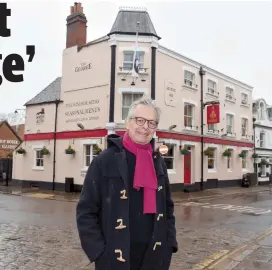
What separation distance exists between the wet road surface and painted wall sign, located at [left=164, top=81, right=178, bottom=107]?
356 inches

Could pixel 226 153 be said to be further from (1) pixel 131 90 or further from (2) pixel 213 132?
(1) pixel 131 90

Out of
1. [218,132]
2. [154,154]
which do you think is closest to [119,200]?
[154,154]

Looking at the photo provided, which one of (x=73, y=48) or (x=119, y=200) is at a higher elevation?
(x=73, y=48)

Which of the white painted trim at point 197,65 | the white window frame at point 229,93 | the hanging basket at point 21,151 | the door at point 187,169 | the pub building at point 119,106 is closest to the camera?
the pub building at point 119,106

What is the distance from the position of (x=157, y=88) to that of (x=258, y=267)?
1547cm

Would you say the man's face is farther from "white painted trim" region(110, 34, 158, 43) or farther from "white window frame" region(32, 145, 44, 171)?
"white window frame" region(32, 145, 44, 171)

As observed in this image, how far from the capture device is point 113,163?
2.84 m

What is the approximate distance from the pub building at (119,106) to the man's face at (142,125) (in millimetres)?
15093

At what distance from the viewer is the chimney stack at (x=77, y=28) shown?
73.4 ft

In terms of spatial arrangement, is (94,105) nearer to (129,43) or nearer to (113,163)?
(129,43)

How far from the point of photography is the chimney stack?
22375 millimetres

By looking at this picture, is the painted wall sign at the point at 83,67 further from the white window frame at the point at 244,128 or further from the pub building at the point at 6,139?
the white window frame at the point at 244,128

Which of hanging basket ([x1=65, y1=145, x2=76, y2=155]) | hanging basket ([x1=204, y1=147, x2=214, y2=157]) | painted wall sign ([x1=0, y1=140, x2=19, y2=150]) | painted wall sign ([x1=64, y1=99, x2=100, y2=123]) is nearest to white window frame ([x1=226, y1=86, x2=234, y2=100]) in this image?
hanging basket ([x1=204, y1=147, x2=214, y2=157])

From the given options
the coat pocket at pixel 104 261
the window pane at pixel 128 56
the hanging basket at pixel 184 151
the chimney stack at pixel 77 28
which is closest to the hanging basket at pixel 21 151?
the chimney stack at pixel 77 28
